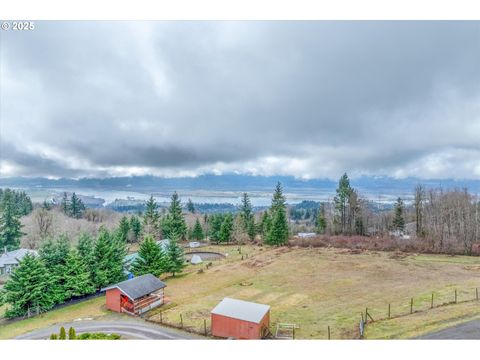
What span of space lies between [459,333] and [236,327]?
21.1ft

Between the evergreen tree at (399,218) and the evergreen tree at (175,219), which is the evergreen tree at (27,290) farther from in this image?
the evergreen tree at (399,218)

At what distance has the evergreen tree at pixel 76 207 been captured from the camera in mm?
40928

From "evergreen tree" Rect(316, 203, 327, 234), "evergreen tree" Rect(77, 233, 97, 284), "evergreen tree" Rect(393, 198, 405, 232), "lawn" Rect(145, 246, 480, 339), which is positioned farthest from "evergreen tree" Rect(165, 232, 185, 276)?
"evergreen tree" Rect(393, 198, 405, 232)

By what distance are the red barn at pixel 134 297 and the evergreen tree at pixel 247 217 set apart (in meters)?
21.7

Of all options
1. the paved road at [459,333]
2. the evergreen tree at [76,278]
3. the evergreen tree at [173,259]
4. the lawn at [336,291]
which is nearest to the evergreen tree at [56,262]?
the evergreen tree at [76,278]

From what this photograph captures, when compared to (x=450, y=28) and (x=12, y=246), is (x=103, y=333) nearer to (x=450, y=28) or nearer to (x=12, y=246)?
(x=450, y=28)

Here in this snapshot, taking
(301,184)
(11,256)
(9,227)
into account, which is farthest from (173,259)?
(9,227)

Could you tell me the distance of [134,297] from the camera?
35.8 ft

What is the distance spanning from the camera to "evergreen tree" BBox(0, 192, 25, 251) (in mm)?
25750

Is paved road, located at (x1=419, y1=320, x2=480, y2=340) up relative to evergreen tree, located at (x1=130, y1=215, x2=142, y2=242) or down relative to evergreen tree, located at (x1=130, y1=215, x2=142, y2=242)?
up

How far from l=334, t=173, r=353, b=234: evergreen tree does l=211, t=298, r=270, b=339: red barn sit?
2015 cm

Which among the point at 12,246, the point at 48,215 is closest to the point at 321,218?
the point at 48,215

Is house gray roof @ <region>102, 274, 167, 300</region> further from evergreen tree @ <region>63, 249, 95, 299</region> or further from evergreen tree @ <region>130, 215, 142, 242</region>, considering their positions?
evergreen tree @ <region>130, 215, 142, 242</region>

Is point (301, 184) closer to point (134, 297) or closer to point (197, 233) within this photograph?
point (134, 297)
